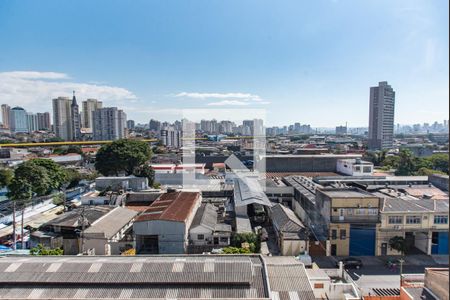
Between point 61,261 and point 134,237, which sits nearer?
point 61,261

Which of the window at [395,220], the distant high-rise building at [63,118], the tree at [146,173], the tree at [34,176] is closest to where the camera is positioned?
the window at [395,220]

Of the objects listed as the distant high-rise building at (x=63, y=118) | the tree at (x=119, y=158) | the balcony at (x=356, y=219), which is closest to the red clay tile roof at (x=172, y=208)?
the balcony at (x=356, y=219)

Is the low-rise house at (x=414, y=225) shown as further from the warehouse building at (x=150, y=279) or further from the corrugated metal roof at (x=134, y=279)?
the corrugated metal roof at (x=134, y=279)

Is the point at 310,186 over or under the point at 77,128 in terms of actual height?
under

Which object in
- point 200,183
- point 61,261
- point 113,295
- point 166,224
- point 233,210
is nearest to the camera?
point 113,295

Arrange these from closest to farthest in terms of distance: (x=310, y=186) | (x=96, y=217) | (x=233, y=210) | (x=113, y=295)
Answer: (x=113, y=295) < (x=96, y=217) < (x=233, y=210) < (x=310, y=186)

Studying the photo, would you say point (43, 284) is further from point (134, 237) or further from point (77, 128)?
point (77, 128)

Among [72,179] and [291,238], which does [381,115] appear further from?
[72,179]

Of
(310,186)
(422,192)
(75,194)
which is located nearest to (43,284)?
(310,186)
